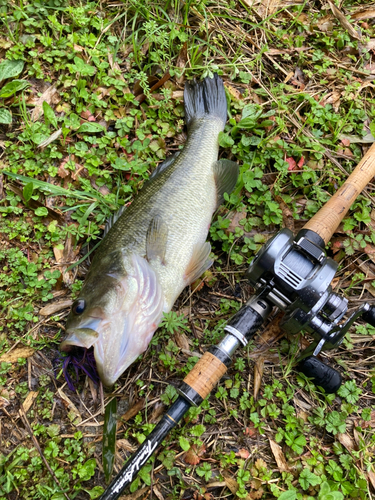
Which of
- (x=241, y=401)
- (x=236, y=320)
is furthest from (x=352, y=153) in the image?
(x=241, y=401)

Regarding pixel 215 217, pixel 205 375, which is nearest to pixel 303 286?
pixel 205 375

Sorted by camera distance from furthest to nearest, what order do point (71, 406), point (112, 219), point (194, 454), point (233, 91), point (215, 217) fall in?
point (233, 91) → point (215, 217) → point (112, 219) → point (71, 406) → point (194, 454)

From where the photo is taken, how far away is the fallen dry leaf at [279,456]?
2853 millimetres

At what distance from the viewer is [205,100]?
3535mm

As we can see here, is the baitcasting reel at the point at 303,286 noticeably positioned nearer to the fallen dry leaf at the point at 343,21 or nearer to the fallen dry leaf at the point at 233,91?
the fallen dry leaf at the point at 233,91

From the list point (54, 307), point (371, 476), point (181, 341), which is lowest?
point (54, 307)

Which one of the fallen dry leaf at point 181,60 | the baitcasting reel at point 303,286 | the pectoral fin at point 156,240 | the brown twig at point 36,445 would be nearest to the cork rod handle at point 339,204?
the baitcasting reel at point 303,286

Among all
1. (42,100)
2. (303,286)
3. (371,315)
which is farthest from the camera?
(42,100)

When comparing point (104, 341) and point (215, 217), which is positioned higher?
point (215, 217)

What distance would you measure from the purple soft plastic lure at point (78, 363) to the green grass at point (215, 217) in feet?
0.35

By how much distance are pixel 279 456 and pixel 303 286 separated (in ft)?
4.57

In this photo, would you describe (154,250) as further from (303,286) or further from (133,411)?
(133,411)

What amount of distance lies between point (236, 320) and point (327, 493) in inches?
Answer: 55.2

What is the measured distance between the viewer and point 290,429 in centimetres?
293
